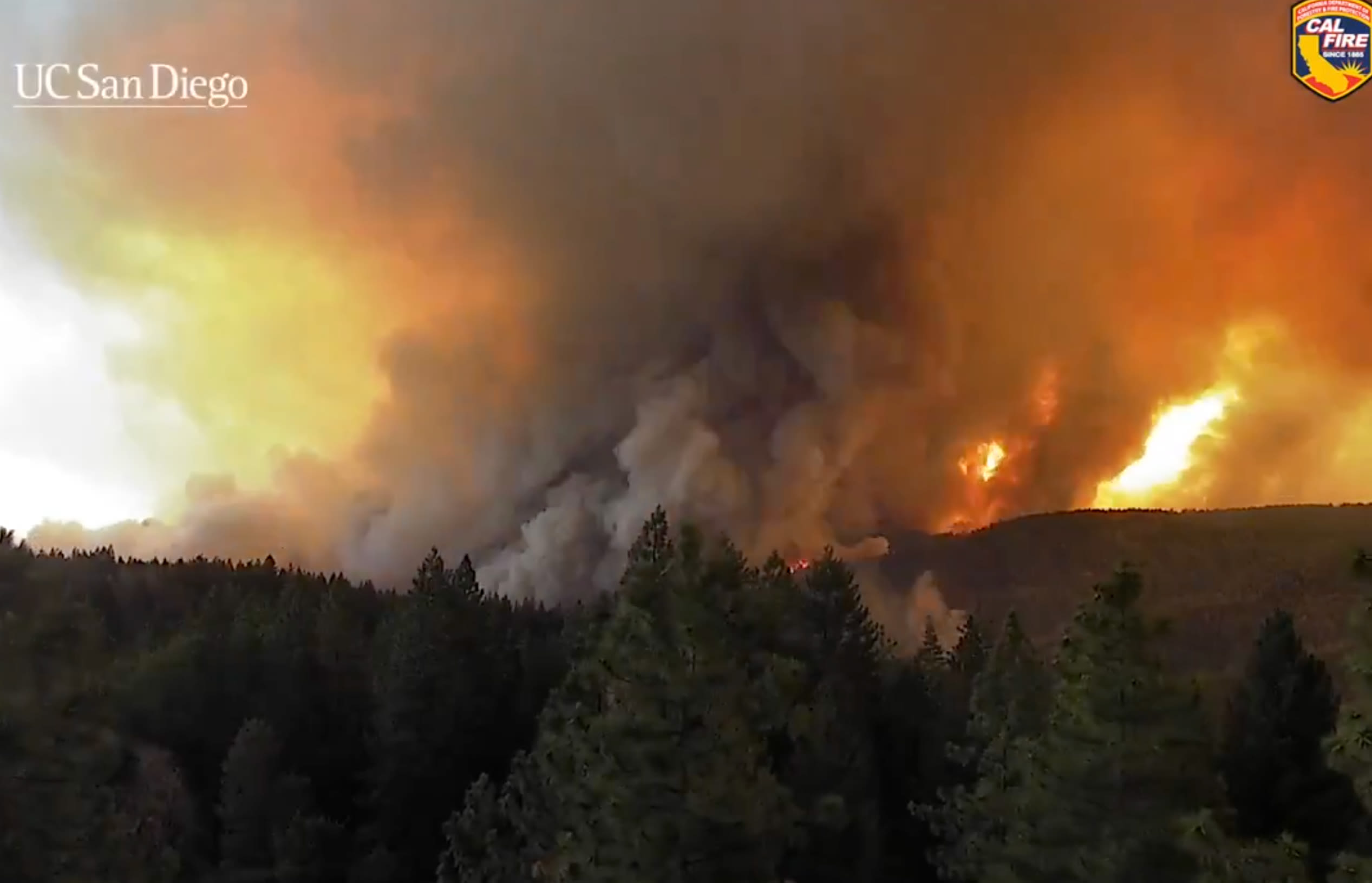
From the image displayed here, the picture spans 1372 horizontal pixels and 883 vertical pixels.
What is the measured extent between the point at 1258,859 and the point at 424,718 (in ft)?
83.6

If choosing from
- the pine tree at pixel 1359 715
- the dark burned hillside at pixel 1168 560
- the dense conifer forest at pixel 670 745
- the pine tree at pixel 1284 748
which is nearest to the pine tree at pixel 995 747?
the dense conifer forest at pixel 670 745

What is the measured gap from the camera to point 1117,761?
17453 millimetres

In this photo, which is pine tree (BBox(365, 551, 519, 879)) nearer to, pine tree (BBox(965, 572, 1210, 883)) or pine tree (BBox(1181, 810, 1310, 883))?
pine tree (BBox(965, 572, 1210, 883))

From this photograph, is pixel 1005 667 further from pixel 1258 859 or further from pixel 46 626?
pixel 46 626

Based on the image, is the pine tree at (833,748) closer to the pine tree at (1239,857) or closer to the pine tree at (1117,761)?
the pine tree at (1117,761)

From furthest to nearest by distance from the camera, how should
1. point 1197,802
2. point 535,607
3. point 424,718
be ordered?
point 535,607 < point 424,718 < point 1197,802

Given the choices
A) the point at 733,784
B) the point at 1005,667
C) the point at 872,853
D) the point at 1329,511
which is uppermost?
the point at 1329,511

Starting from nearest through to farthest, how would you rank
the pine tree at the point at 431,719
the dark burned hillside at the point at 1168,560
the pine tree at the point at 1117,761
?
the pine tree at the point at 1117,761 → the pine tree at the point at 431,719 → the dark burned hillside at the point at 1168,560

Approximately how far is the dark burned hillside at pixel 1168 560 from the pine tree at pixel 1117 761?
3102 inches

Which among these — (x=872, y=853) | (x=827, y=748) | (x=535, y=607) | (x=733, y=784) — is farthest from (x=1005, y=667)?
(x=535, y=607)

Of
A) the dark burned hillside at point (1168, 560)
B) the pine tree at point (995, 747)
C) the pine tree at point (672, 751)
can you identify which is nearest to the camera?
the pine tree at point (672, 751)

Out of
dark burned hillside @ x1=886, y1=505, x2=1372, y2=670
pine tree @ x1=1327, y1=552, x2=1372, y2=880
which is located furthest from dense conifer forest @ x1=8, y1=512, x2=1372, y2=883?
dark burned hillside @ x1=886, y1=505, x2=1372, y2=670

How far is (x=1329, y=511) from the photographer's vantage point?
127750 mm

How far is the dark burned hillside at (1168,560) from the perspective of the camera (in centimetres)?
10475
